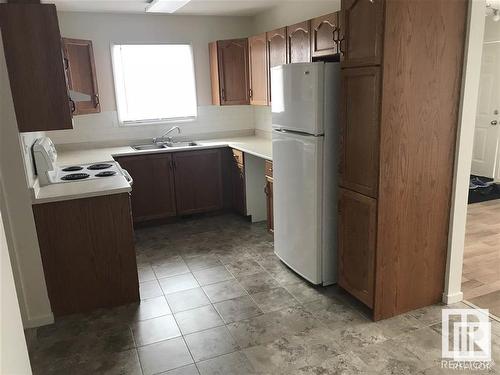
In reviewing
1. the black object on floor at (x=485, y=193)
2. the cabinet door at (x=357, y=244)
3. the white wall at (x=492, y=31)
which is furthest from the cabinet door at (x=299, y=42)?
the white wall at (x=492, y=31)

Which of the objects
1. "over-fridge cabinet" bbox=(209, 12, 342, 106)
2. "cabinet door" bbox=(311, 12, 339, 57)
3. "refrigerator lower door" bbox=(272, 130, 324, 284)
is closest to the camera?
"refrigerator lower door" bbox=(272, 130, 324, 284)

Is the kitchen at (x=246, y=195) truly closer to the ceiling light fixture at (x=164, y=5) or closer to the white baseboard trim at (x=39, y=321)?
the white baseboard trim at (x=39, y=321)

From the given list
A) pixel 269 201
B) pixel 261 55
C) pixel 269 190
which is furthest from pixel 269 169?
pixel 261 55

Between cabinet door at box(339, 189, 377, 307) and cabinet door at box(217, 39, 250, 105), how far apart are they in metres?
2.39

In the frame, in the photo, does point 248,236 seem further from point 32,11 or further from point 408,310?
point 32,11

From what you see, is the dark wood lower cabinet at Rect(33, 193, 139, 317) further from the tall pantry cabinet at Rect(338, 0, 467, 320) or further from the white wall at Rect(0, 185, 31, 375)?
the white wall at Rect(0, 185, 31, 375)

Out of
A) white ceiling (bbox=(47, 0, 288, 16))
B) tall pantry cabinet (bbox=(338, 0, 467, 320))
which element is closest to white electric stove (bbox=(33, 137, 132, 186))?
white ceiling (bbox=(47, 0, 288, 16))

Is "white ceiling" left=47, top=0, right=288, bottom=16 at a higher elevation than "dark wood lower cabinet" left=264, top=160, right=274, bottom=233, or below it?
higher

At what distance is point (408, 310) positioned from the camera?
2.67 meters

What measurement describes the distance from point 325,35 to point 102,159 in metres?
2.30

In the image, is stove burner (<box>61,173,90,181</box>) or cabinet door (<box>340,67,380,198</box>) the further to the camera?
stove burner (<box>61,173,90,181</box>)

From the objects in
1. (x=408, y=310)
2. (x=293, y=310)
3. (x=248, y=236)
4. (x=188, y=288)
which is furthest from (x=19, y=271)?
(x=408, y=310)

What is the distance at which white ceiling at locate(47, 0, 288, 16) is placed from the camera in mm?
3822

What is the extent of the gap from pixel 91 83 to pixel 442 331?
3686 millimetres
